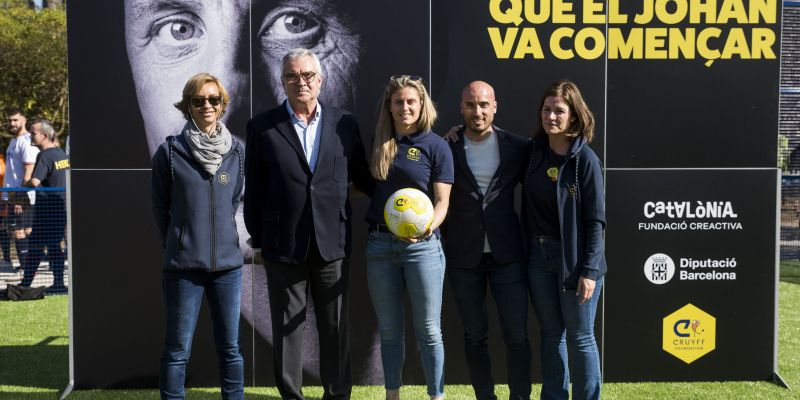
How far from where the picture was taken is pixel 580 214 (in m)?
3.46

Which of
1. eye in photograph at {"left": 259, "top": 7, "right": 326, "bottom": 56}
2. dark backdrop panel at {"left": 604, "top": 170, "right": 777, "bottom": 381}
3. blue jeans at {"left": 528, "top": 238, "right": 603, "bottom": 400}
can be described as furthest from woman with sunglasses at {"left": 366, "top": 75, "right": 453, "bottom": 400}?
dark backdrop panel at {"left": 604, "top": 170, "right": 777, "bottom": 381}

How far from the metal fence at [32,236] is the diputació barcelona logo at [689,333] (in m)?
6.54

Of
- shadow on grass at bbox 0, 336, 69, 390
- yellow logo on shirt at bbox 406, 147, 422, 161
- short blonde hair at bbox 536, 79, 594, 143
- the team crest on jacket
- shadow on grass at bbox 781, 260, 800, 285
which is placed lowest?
shadow on grass at bbox 0, 336, 69, 390

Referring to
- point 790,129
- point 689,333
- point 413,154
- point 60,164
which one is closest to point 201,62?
point 413,154

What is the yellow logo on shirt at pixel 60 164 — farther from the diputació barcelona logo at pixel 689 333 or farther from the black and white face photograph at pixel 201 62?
the diputació barcelona logo at pixel 689 333

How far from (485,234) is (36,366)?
3.50 m

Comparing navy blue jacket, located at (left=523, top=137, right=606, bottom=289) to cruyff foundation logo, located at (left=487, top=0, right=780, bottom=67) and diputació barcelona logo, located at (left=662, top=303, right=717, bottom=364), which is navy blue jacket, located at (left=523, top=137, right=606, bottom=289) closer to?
cruyff foundation logo, located at (left=487, top=0, right=780, bottom=67)

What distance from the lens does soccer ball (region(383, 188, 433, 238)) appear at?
342cm

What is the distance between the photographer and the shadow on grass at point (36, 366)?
4809mm

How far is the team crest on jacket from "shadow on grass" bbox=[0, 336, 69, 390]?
2.22 meters

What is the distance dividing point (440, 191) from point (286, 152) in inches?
30.5

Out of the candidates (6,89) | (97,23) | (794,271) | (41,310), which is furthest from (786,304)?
(6,89)

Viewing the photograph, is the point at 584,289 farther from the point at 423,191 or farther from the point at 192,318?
the point at 192,318

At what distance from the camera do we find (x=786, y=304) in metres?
7.72
